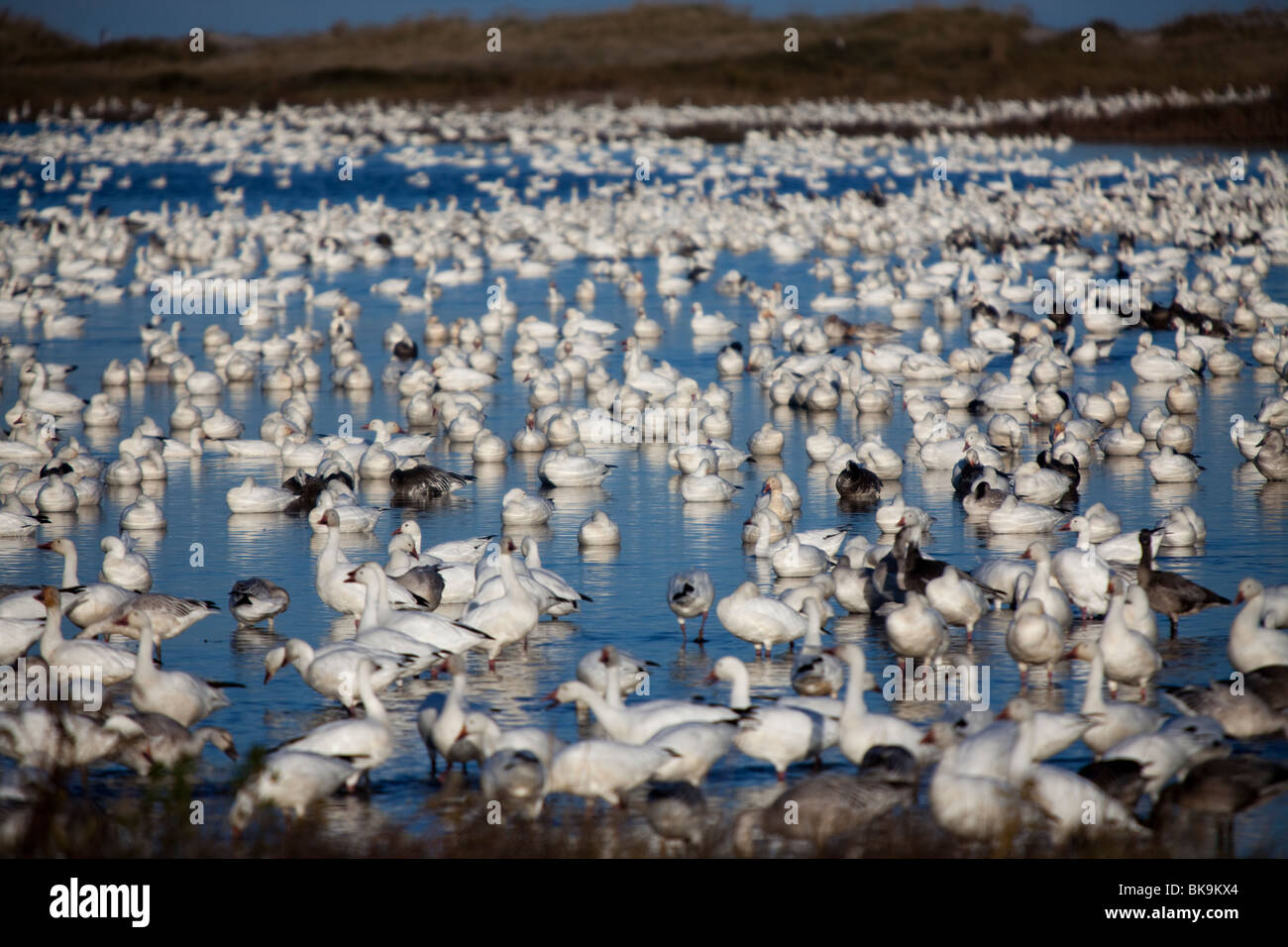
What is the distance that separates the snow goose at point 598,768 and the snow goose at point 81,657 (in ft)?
10.7

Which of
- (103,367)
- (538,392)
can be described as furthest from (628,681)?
(103,367)

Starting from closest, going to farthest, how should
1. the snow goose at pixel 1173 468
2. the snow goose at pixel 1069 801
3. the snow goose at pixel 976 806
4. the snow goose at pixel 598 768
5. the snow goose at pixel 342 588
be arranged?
A: 1. the snow goose at pixel 976 806
2. the snow goose at pixel 1069 801
3. the snow goose at pixel 598 768
4. the snow goose at pixel 342 588
5. the snow goose at pixel 1173 468

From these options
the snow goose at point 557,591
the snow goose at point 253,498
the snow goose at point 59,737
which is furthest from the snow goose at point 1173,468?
the snow goose at point 59,737

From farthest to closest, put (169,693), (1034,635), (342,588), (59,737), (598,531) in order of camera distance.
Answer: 1. (598,531)
2. (342,588)
3. (1034,635)
4. (169,693)
5. (59,737)

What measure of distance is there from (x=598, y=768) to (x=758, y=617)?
2.85 metres

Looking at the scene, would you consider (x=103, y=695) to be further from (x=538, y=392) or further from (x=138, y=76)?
(x=138, y=76)

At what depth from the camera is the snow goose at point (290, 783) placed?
6988mm

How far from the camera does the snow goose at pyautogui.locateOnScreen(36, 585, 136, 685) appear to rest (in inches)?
354

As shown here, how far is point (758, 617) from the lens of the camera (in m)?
9.77

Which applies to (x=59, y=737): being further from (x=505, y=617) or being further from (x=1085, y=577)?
(x=1085, y=577)

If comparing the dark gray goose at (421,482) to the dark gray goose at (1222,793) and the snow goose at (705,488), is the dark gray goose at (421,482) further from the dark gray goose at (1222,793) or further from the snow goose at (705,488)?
the dark gray goose at (1222,793)

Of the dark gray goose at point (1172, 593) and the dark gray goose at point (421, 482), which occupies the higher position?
the dark gray goose at point (421, 482)

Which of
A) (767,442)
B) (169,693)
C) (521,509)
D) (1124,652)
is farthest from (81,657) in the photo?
(767,442)

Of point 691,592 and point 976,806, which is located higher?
point 691,592
